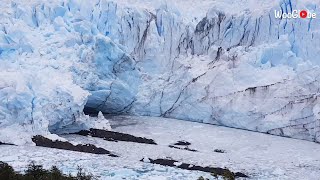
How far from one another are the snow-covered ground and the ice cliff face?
3.03 ft

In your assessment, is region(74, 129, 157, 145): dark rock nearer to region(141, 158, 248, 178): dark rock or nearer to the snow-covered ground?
the snow-covered ground

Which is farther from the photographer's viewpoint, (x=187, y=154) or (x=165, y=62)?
(x=165, y=62)

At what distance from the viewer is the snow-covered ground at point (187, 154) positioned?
10.6 meters

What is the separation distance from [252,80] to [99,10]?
A: 632cm

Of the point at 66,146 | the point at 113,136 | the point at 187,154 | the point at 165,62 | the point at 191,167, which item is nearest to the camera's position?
the point at 191,167

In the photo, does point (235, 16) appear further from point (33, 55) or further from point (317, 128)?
point (33, 55)

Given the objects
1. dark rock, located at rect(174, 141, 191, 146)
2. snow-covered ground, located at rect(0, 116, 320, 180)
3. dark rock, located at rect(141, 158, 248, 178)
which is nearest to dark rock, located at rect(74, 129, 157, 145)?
snow-covered ground, located at rect(0, 116, 320, 180)

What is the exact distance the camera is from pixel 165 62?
1725cm

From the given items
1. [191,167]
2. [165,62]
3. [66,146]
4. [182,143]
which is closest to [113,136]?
[66,146]

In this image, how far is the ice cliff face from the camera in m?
14.3

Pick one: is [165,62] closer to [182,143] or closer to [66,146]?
[182,143]

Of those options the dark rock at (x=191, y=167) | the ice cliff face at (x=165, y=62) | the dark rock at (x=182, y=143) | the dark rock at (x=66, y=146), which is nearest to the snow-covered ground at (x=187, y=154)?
the dark rock at (x=182, y=143)

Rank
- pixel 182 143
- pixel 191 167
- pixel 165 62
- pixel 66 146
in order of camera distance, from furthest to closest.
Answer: pixel 165 62
pixel 182 143
pixel 66 146
pixel 191 167

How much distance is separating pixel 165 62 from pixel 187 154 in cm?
570
